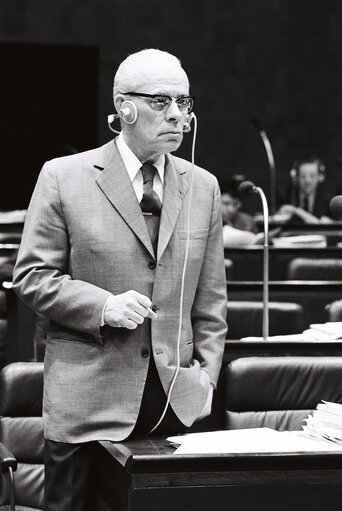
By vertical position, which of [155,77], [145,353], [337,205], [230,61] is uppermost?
[230,61]

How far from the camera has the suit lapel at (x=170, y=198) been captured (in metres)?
2.28

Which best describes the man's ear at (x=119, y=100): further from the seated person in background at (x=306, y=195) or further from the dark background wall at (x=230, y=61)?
the dark background wall at (x=230, y=61)

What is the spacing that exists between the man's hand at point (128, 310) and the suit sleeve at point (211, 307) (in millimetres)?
268

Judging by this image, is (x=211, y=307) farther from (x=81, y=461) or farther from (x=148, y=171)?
(x=81, y=461)

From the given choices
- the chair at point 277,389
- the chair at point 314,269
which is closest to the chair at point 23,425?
the chair at point 277,389

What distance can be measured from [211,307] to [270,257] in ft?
11.4

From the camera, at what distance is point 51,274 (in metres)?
2.22

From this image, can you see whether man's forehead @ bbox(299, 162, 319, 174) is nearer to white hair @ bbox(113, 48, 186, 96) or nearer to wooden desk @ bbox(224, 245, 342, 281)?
wooden desk @ bbox(224, 245, 342, 281)

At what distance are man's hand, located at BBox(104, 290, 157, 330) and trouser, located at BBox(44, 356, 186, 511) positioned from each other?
182mm

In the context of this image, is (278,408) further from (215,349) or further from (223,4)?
(223,4)

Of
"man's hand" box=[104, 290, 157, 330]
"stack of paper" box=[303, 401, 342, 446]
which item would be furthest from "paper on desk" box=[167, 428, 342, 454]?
"man's hand" box=[104, 290, 157, 330]

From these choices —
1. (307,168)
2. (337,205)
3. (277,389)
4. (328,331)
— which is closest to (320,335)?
(328,331)

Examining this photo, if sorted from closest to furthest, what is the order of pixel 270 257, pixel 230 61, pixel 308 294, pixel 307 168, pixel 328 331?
1. pixel 328 331
2. pixel 308 294
3. pixel 270 257
4. pixel 307 168
5. pixel 230 61

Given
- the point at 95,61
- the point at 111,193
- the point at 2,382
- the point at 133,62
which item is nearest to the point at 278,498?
the point at 111,193
